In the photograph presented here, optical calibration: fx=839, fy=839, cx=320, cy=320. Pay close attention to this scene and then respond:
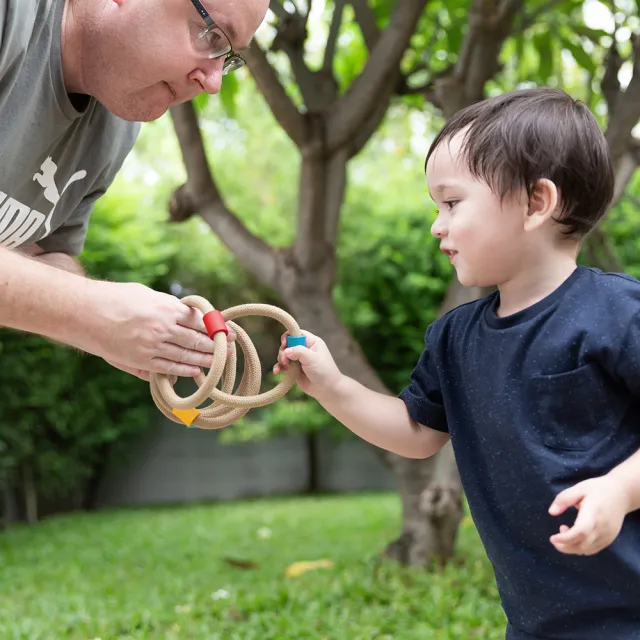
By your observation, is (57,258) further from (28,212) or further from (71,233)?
(28,212)

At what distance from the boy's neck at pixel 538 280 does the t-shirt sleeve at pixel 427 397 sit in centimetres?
22

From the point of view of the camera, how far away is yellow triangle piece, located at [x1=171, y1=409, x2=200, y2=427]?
5.40 feet

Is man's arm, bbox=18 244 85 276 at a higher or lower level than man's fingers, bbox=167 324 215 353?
higher

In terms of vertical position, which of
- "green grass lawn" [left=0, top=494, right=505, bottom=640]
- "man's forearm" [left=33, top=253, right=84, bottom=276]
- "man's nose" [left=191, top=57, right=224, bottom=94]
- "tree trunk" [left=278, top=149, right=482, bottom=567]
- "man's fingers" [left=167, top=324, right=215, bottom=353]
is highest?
"man's nose" [left=191, top=57, right=224, bottom=94]

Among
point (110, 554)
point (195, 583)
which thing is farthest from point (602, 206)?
point (110, 554)

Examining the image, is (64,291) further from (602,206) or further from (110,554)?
(110,554)

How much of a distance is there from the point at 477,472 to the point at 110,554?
4.23m

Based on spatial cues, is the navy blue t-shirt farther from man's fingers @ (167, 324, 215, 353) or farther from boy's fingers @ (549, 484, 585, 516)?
man's fingers @ (167, 324, 215, 353)

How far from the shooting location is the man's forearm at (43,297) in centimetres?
138

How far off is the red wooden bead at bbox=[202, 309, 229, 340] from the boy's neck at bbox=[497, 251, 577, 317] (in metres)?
0.53

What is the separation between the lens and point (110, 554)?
5297 mm

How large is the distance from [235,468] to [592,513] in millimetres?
8041

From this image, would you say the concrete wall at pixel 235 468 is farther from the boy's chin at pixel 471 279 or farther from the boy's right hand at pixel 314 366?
the boy's chin at pixel 471 279

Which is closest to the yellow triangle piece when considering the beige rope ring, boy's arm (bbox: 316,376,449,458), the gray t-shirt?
the beige rope ring
